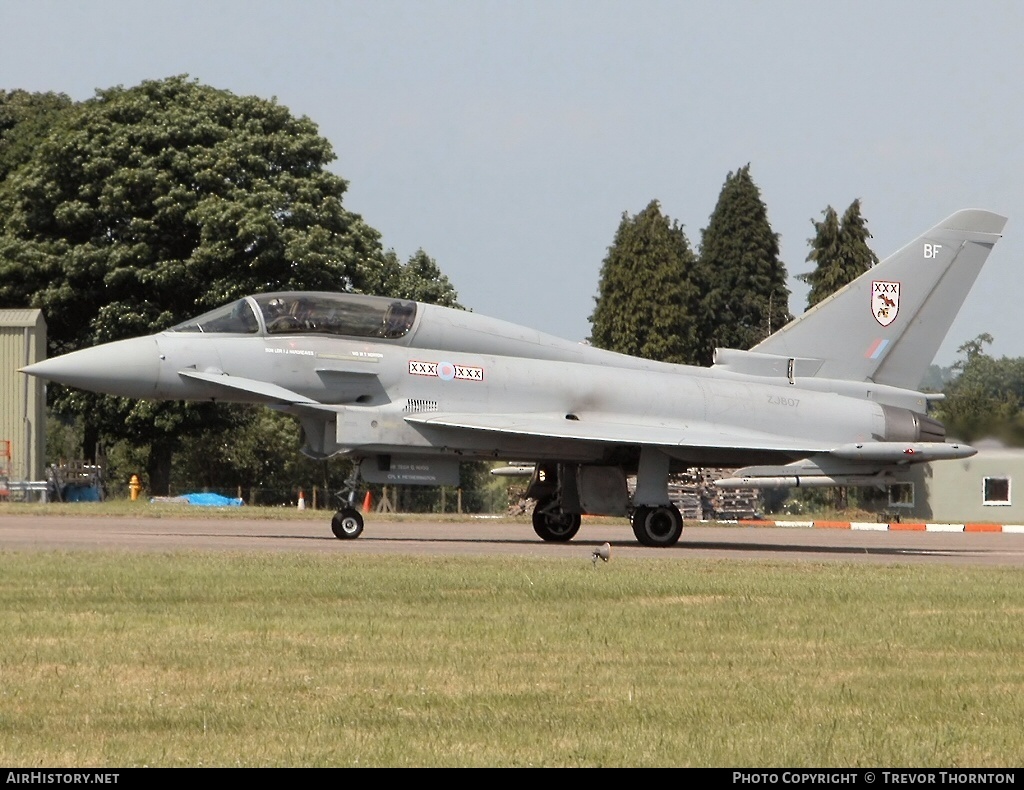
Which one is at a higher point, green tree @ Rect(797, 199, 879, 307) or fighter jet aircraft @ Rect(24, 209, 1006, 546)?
green tree @ Rect(797, 199, 879, 307)

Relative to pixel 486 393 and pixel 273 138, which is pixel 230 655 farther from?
pixel 273 138

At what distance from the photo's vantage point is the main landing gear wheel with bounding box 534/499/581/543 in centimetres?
2161

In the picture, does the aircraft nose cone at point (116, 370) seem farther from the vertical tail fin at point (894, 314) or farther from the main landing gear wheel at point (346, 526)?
the vertical tail fin at point (894, 314)

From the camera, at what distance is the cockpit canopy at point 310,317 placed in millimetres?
19656

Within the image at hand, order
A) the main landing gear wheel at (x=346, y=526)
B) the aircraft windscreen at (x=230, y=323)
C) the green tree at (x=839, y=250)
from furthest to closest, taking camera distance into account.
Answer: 1. the green tree at (x=839, y=250)
2. the main landing gear wheel at (x=346, y=526)
3. the aircraft windscreen at (x=230, y=323)

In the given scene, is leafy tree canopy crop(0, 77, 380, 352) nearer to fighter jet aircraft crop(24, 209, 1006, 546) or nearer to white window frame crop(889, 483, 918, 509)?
white window frame crop(889, 483, 918, 509)

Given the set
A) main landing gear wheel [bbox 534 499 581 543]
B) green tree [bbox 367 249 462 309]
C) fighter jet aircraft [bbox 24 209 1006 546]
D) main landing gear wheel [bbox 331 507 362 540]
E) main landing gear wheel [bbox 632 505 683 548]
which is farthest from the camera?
green tree [bbox 367 249 462 309]

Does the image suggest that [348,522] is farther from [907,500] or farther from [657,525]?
[907,500]

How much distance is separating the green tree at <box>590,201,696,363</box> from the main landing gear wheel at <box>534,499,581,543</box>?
155 feet

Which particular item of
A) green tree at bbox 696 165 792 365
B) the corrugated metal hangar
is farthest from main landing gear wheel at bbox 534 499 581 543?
green tree at bbox 696 165 792 365

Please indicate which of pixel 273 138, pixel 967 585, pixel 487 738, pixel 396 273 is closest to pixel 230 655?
pixel 487 738

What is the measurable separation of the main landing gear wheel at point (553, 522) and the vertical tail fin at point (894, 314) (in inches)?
146

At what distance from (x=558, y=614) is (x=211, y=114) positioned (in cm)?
3621

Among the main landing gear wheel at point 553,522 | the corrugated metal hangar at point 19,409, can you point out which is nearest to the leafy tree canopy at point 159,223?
the corrugated metal hangar at point 19,409
